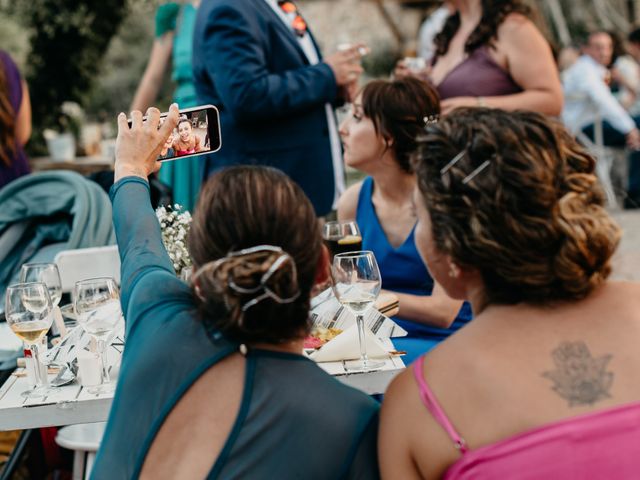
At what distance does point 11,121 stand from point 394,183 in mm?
2049

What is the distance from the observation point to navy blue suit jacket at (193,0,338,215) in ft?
12.2

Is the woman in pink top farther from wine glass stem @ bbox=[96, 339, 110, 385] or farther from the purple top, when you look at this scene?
the purple top

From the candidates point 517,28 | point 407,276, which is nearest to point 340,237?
point 407,276

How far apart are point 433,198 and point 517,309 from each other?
0.85 ft

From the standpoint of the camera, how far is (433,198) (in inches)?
65.4

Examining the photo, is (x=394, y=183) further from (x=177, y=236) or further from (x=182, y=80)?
(x=182, y=80)

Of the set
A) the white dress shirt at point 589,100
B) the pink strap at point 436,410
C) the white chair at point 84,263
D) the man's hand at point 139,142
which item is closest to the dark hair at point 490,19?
the white chair at point 84,263

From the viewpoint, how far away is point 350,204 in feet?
10.9

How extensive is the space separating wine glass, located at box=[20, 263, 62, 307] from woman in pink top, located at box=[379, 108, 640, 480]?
52.3 inches

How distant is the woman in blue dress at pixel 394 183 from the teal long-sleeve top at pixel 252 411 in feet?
4.49

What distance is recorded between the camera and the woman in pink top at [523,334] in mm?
1472

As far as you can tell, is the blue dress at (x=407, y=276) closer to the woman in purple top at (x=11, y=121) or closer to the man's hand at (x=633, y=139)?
the woman in purple top at (x=11, y=121)

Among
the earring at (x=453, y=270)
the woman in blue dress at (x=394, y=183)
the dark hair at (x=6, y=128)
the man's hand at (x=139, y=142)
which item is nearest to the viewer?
the earring at (x=453, y=270)

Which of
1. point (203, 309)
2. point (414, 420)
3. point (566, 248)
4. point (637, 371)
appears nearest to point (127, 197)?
point (203, 309)
